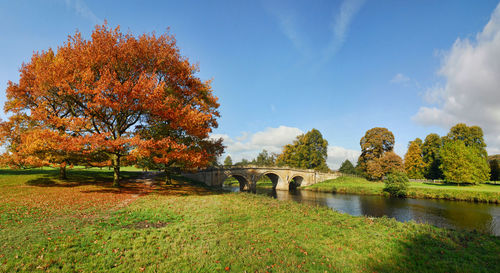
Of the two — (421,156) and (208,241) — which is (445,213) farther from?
(421,156)

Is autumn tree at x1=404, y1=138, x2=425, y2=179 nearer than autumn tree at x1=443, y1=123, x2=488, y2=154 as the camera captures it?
No

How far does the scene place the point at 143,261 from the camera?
22.6 feet

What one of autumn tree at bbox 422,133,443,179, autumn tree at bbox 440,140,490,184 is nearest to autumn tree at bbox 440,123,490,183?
autumn tree at bbox 440,140,490,184

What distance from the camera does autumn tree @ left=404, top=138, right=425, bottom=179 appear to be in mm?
56969

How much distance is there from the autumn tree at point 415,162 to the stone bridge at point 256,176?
18.5 meters

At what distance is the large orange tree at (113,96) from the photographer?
577 inches

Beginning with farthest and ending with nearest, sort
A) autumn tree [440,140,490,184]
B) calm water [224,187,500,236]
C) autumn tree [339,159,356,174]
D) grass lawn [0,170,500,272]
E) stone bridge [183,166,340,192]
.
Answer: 1. autumn tree [339,159,356,174]
2. autumn tree [440,140,490,184]
3. stone bridge [183,166,340,192]
4. calm water [224,187,500,236]
5. grass lawn [0,170,500,272]

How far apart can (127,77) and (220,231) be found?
14697 millimetres

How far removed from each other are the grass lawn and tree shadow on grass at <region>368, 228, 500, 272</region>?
1.3 inches

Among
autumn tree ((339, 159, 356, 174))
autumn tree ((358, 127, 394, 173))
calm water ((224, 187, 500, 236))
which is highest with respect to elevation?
autumn tree ((358, 127, 394, 173))

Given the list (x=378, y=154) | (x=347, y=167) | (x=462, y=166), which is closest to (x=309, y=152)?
(x=378, y=154)

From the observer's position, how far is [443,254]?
343 inches

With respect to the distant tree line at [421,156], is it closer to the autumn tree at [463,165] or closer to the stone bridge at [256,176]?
the autumn tree at [463,165]

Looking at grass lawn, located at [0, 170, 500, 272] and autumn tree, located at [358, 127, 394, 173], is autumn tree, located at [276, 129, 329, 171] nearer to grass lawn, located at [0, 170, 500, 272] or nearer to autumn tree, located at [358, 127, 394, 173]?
autumn tree, located at [358, 127, 394, 173]
